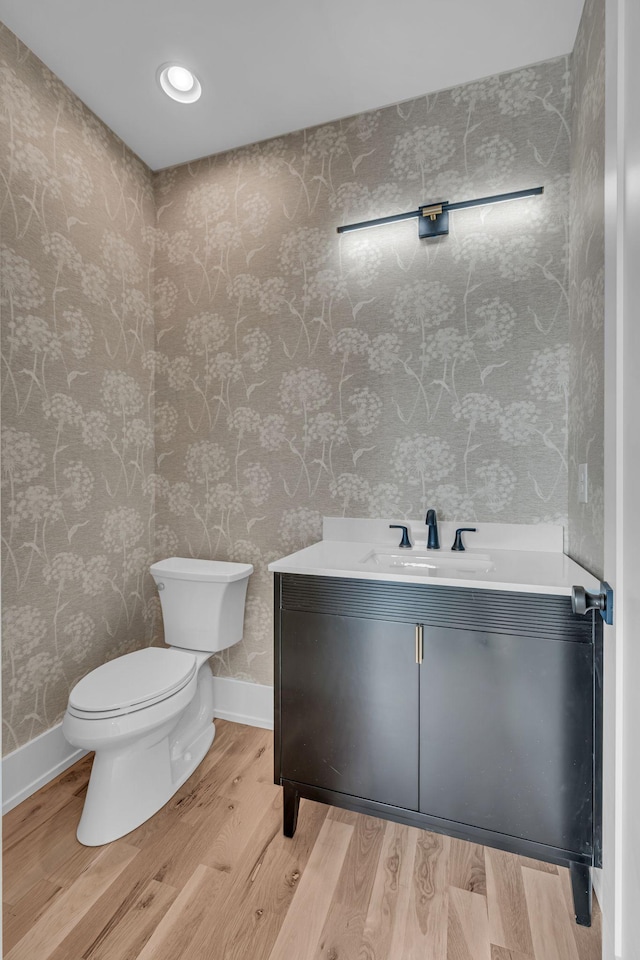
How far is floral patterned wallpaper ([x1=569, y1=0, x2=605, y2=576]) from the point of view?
4.32ft

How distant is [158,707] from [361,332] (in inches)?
62.9

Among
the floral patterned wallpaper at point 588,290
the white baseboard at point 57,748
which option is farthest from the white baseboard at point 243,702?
the floral patterned wallpaper at point 588,290

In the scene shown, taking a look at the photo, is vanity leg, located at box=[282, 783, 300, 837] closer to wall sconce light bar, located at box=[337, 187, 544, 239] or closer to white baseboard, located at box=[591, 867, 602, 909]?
white baseboard, located at box=[591, 867, 602, 909]

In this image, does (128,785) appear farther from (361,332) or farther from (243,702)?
(361,332)

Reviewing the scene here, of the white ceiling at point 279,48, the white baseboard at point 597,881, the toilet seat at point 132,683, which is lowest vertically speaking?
the white baseboard at point 597,881

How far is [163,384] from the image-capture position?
2.35 meters

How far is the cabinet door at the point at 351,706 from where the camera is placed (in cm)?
137

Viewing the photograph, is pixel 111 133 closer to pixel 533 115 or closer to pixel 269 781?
pixel 533 115

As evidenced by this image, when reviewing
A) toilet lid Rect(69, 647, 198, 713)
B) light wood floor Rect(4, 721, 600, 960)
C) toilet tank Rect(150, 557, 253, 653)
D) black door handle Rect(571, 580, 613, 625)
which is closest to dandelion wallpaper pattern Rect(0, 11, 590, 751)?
toilet tank Rect(150, 557, 253, 653)

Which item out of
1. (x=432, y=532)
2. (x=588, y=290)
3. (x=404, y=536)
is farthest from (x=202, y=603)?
(x=588, y=290)

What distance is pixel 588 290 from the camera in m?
1.44

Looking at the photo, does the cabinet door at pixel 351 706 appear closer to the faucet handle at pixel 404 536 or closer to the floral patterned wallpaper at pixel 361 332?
the faucet handle at pixel 404 536

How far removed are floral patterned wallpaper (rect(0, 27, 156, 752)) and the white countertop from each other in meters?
0.93

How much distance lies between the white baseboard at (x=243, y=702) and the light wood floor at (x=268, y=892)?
48cm
